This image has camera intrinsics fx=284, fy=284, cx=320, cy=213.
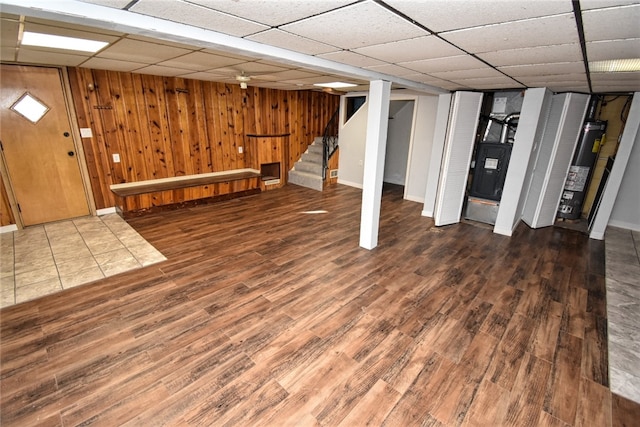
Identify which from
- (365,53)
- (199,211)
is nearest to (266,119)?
(199,211)

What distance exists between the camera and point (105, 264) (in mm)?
3494

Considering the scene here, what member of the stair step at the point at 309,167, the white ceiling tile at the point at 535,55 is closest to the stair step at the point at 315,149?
the stair step at the point at 309,167

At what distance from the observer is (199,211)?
17.9 ft

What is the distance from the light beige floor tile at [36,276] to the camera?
3.08 meters

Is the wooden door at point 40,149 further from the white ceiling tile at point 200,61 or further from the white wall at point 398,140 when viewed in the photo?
the white wall at point 398,140

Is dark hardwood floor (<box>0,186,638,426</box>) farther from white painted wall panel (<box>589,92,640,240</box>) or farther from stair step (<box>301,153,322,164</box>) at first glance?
stair step (<box>301,153,322,164</box>)

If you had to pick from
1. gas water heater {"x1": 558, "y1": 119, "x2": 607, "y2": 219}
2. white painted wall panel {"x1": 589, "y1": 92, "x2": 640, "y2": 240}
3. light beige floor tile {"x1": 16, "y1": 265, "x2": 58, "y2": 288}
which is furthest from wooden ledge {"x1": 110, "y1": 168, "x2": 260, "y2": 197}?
white painted wall panel {"x1": 589, "y1": 92, "x2": 640, "y2": 240}

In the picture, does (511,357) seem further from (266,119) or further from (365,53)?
(266,119)

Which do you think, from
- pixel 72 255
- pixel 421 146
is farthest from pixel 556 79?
pixel 72 255

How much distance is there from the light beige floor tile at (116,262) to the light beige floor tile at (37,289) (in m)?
0.43

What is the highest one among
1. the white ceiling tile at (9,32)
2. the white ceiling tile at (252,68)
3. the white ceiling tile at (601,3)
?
the white ceiling tile at (252,68)

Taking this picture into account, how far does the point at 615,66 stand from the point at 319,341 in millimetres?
3502

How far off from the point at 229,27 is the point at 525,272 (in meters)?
4.17

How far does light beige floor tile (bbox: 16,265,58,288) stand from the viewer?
308 centimetres
